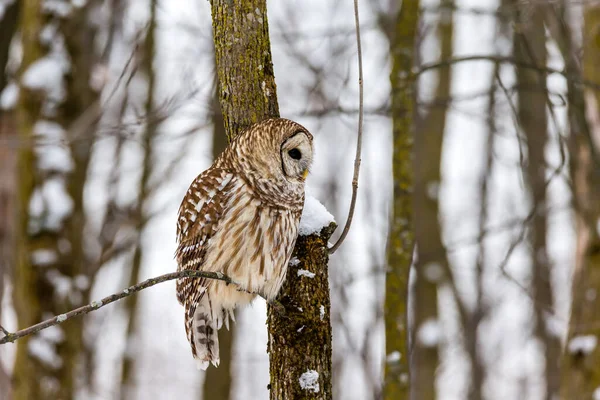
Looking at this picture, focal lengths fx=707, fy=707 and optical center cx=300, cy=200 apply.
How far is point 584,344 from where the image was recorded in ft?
16.4

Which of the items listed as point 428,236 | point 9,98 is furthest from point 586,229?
point 9,98

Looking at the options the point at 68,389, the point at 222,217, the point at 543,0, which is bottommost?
the point at 68,389

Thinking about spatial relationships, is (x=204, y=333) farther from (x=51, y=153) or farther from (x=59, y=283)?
(x=51, y=153)

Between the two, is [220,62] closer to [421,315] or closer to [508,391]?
[421,315]

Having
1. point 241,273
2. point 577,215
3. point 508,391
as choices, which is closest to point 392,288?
point 241,273

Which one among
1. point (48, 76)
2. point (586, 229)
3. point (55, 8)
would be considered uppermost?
point (55, 8)

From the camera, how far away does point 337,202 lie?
31.5 feet

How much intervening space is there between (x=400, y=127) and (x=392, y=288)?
1.00 metres

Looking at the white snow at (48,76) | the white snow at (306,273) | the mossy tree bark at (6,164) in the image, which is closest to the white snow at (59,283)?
the white snow at (48,76)

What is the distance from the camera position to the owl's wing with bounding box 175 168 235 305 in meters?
3.47

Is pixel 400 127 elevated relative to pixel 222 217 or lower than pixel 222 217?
elevated

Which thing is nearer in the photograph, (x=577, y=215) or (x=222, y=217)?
(x=222, y=217)

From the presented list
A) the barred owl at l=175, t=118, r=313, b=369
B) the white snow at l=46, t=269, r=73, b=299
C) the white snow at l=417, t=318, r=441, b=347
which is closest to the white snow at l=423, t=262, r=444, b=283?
the white snow at l=417, t=318, r=441, b=347

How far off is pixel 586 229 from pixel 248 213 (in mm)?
3004
